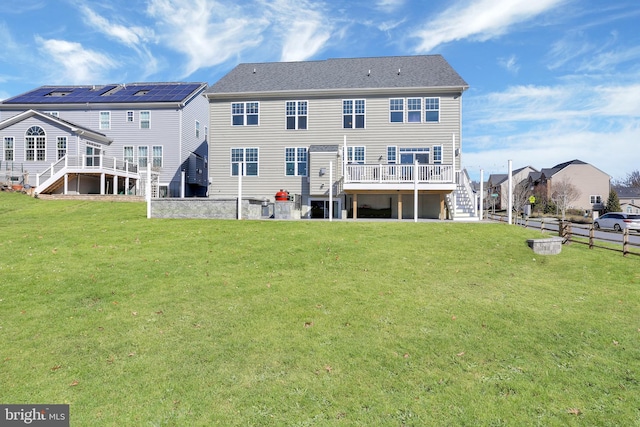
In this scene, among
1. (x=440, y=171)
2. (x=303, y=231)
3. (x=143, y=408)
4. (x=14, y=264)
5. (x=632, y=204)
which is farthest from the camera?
(x=632, y=204)

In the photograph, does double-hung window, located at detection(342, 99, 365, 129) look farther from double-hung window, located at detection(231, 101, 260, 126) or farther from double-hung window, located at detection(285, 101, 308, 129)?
double-hung window, located at detection(231, 101, 260, 126)

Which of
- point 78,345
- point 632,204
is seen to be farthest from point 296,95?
point 632,204

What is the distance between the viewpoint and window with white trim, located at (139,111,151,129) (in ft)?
90.6

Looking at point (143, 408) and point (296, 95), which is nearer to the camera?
point (143, 408)

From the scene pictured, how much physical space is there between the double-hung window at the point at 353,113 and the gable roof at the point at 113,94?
13204mm

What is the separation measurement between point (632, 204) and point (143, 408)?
224ft

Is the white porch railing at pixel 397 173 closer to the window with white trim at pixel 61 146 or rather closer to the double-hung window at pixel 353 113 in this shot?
the double-hung window at pixel 353 113

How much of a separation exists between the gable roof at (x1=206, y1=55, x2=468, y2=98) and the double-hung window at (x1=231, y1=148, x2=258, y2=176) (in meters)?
3.67

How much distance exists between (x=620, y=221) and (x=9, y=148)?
4540cm

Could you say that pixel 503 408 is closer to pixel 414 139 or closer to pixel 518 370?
pixel 518 370

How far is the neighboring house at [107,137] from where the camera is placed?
24328 mm

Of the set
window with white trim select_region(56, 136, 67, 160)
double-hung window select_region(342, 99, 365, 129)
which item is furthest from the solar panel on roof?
double-hung window select_region(342, 99, 365, 129)

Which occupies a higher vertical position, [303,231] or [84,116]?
[84,116]

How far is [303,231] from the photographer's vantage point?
41.9 feet
